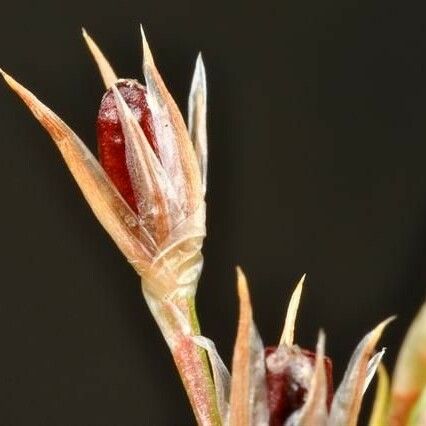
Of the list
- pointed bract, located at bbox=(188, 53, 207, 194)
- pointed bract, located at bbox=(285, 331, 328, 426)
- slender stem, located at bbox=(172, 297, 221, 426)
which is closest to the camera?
pointed bract, located at bbox=(285, 331, 328, 426)

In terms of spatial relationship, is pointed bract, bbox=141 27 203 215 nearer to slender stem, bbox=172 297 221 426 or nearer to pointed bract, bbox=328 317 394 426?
slender stem, bbox=172 297 221 426

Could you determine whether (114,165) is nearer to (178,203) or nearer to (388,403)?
(178,203)

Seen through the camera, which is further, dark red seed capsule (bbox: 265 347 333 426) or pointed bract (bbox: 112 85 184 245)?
pointed bract (bbox: 112 85 184 245)

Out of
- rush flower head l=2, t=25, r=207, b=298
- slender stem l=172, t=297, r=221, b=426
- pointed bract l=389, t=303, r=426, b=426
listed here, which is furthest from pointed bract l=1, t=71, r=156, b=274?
pointed bract l=389, t=303, r=426, b=426

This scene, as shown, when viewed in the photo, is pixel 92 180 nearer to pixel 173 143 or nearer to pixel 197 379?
pixel 173 143

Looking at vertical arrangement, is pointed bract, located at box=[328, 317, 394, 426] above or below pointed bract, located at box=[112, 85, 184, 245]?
below

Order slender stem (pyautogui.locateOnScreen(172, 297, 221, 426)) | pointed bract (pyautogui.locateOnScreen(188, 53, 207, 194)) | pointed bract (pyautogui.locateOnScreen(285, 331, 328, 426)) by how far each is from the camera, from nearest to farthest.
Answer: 1. pointed bract (pyautogui.locateOnScreen(285, 331, 328, 426))
2. slender stem (pyautogui.locateOnScreen(172, 297, 221, 426))
3. pointed bract (pyautogui.locateOnScreen(188, 53, 207, 194))

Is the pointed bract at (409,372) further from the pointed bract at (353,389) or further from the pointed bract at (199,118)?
the pointed bract at (199,118)

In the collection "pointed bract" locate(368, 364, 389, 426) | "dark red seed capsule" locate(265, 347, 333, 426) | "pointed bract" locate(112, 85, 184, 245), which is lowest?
"pointed bract" locate(368, 364, 389, 426)

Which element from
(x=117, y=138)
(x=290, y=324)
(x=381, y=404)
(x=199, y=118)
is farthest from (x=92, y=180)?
(x=381, y=404)
